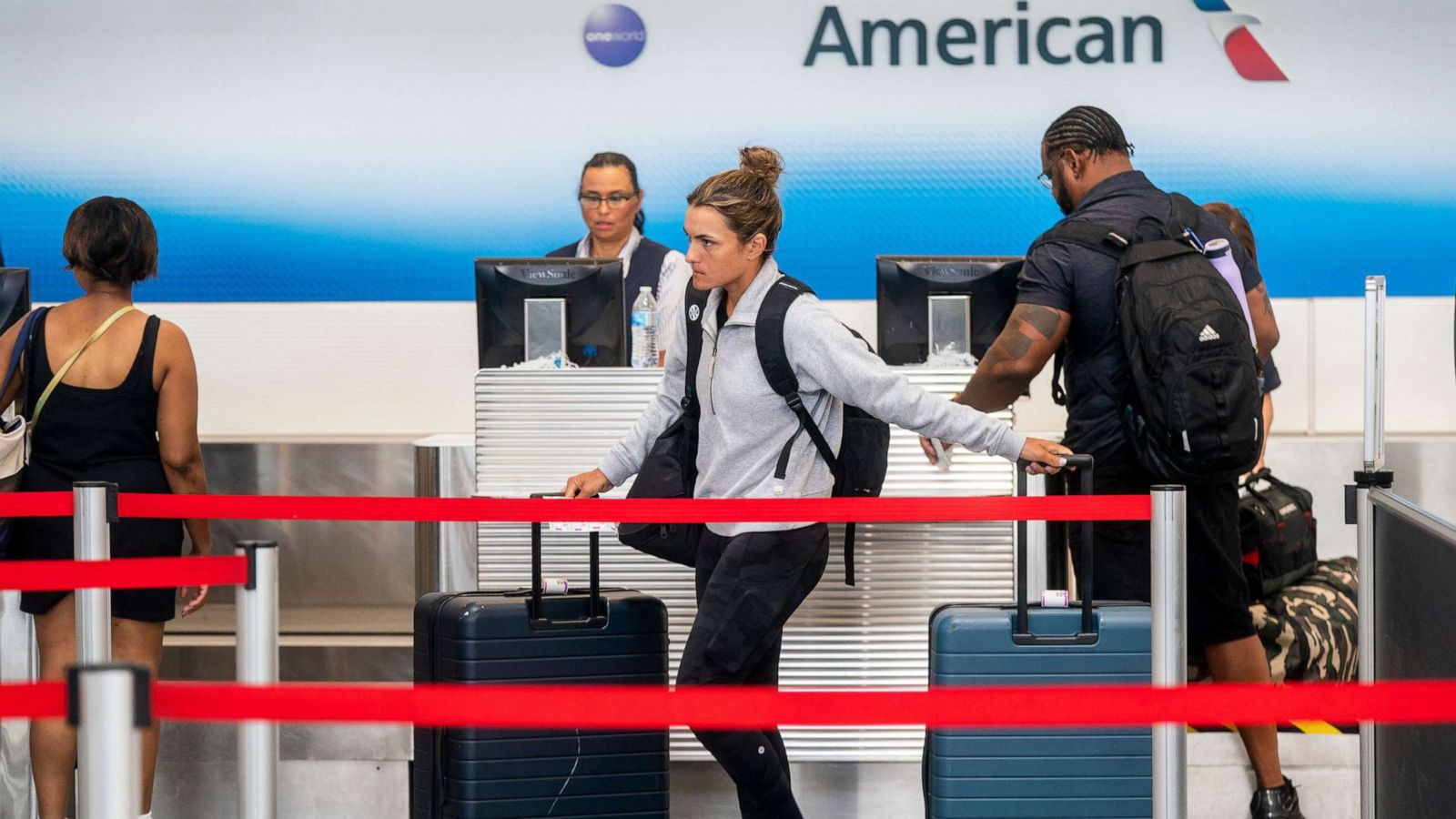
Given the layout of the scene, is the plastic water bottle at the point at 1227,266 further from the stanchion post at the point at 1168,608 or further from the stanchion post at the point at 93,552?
the stanchion post at the point at 93,552

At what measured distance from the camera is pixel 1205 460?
135 inches

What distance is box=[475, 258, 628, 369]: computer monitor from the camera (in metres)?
4.76

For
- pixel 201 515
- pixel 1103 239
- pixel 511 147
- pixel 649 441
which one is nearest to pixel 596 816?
pixel 649 441

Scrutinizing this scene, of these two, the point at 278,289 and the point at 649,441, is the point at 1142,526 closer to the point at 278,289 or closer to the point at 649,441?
the point at 649,441

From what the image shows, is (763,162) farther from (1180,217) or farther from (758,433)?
(1180,217)

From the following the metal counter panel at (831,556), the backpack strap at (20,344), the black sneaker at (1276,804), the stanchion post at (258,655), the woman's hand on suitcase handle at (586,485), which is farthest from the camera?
the metal counter panel at (831,556)

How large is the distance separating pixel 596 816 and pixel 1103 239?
1.70 metres

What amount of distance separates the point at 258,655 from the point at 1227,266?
2.41 meters

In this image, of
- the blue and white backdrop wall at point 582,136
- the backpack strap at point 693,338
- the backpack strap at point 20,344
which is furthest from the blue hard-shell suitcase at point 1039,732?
the blue and white backdrop wall at point 582,136

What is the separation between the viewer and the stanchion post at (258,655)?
230 centimetres

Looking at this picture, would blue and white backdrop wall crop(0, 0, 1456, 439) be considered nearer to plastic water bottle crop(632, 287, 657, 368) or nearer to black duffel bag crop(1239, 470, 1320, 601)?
black duffel bag crop(1239, 470, 1320, 601)

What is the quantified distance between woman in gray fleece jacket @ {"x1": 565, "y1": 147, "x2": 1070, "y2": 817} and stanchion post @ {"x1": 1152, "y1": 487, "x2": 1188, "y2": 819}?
1.09 ft

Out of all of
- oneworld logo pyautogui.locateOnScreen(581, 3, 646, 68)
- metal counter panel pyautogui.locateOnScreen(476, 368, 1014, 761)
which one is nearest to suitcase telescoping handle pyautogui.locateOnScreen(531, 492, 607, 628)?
metal counter panel pyautogui.locateOnScreen(476, 368, 1014, 761)

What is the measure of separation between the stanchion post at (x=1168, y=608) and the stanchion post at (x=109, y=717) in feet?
5.55
